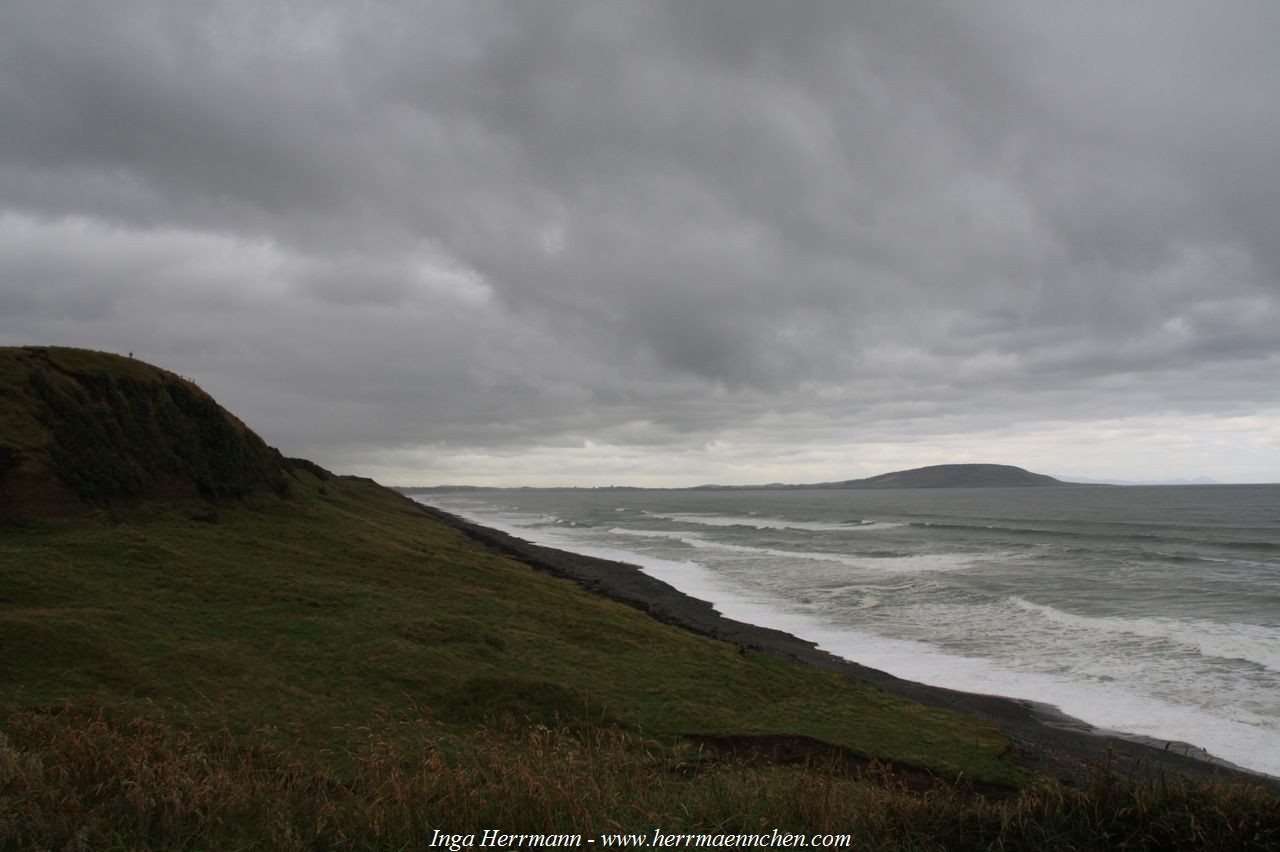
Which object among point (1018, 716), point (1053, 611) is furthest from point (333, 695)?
point (1053, 611)

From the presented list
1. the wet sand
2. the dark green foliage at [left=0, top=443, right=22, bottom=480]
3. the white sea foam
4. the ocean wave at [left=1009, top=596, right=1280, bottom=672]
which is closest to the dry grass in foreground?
the wet sand

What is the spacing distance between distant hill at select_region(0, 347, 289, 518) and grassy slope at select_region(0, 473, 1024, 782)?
5.16 feet

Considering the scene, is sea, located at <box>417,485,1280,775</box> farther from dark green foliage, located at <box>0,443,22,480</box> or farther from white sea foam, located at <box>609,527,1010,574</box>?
dark green foliage, located at <box>0,443,22,480</box>

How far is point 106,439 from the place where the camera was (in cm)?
2534

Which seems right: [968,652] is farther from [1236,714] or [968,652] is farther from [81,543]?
[81,543]

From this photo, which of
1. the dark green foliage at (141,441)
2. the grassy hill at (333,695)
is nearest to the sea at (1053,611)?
the grassy hill at (333,695)

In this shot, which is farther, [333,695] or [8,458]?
[8,458]

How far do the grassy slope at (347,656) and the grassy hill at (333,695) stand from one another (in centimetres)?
8

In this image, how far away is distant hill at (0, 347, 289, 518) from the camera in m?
22.1

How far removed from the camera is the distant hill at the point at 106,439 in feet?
72.4

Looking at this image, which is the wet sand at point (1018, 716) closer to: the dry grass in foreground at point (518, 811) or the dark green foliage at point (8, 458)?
the dry grass in foreground at point (518, 811)

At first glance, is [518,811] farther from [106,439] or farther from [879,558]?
[879,558]

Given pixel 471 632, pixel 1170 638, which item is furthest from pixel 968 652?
pixel 471 632

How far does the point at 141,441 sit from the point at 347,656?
57.5 ft
